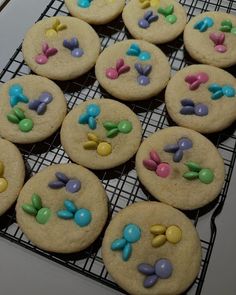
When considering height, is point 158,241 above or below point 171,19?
below

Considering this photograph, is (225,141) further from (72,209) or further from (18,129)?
(18,129)

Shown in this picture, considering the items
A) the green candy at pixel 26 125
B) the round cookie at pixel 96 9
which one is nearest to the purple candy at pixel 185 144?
the green candy at pixel 26 125

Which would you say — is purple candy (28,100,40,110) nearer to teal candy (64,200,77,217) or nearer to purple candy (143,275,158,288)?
teal candy (64,200,77,217)

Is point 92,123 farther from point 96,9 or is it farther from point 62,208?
point 96,9

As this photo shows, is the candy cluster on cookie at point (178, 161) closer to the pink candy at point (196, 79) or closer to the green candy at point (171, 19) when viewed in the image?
the pink candy at point (196, 79)

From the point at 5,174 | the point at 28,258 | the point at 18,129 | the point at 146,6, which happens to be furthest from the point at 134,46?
the point at 28,258

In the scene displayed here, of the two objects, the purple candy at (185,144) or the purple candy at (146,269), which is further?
the purple candy at (185,144)

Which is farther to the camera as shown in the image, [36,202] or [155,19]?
[155,19]

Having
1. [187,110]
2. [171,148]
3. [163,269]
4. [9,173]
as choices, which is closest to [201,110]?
[187,110]
